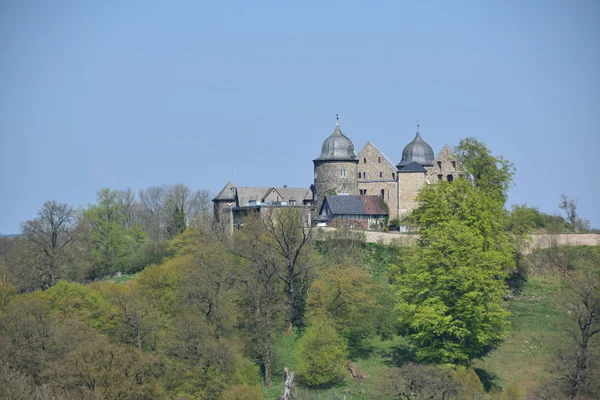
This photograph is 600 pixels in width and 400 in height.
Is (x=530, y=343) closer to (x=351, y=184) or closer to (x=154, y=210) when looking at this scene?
(x=351, y=184)

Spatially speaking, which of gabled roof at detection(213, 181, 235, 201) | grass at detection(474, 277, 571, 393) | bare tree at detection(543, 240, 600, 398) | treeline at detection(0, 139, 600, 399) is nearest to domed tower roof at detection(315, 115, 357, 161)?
gabled roof at detection(213, 181, 235, 201)

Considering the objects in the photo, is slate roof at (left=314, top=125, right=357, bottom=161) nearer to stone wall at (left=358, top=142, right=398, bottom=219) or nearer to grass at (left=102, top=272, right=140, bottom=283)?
stone wall at (left=358, top=142, right=398, bottom=219)

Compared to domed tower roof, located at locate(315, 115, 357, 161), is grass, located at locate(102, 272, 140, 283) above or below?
below

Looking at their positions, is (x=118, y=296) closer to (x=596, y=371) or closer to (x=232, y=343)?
(x=232, y=343)

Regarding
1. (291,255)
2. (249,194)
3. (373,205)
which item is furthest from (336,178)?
(291,255)

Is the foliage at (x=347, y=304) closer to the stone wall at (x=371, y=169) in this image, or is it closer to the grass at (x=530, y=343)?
the grass at (x=530, y=343)

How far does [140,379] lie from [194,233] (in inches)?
1027

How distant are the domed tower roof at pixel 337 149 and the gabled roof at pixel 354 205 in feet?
11.8

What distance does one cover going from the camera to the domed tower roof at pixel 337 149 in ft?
230

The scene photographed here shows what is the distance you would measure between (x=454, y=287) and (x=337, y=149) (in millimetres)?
26667

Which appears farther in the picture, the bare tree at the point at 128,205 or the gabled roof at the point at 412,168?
the bare tree at the point at 128,205

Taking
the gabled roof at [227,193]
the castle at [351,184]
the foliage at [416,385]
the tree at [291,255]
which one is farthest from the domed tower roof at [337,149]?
the foliage at [416,385]

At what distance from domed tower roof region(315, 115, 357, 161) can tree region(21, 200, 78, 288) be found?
18.9m

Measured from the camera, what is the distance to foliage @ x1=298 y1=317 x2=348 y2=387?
43406 mm
